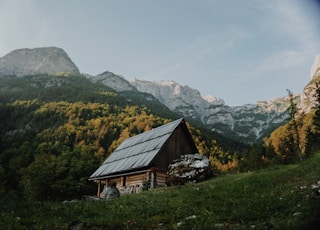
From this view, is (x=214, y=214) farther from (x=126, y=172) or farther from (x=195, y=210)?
(x=126, y=172)

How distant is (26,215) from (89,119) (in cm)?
15431

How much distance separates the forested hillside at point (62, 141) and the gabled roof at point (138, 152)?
49134 mm

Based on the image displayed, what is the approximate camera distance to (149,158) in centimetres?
3397

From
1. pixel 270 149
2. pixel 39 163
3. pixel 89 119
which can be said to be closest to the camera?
pixel 270 149

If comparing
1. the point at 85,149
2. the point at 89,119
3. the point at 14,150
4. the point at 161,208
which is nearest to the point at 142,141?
the point at 161,208

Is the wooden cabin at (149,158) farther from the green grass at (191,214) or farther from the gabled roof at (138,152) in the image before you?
the green grass at (191,214)

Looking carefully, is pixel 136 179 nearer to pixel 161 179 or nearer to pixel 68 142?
pixel 161 179

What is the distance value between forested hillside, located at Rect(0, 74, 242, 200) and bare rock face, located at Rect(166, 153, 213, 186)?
203 ft

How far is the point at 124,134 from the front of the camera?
472 ft

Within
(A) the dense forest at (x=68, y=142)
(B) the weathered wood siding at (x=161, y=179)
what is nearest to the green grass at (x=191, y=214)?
(B) the weathered wood siding at (x=161, y=179)

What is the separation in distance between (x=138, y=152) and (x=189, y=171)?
29.9ft

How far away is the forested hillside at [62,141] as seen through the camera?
92.6 meters

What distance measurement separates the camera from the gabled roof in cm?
3509

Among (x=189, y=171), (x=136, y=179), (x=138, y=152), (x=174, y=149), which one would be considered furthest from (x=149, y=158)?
(x=189, y=171)
